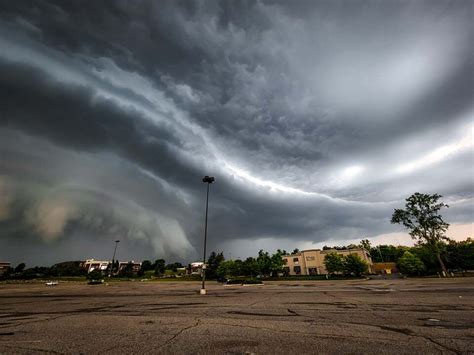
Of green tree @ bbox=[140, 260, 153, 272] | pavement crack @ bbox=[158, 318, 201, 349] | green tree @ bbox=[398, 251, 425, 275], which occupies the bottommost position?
pavement crack @ bbox=[158, 318, 201, 349]

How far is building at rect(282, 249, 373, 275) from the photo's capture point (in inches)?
3447

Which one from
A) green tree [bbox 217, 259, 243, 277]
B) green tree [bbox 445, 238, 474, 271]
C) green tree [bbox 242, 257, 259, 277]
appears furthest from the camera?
green tree [bbox 217, 259, 243, 277]

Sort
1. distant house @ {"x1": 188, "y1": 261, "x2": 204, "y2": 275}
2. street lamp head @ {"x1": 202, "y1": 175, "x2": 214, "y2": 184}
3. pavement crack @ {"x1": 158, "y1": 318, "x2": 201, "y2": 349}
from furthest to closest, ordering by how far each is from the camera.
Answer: distant house @ {"x1": 188, "y1": 261, "x2": 204, "y2": 275} → street lamp head @ {"x1": 202, "y1": 175, "x2": 214, "y2": 184} → pavement crack @ {"x1": 158, "y1": 318, "x2": 201, "y2": 349}

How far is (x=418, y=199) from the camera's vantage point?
5138 centimetres

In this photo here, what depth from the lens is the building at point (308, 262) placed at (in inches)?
3447

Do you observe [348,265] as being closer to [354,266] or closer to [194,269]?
[354,266]

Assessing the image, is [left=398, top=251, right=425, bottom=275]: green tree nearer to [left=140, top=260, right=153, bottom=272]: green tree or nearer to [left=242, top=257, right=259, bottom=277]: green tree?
[left=242, top=257, right=259, bottom=277]: green tree

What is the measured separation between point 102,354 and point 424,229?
63874 millimetres

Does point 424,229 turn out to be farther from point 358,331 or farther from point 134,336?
point 134,336

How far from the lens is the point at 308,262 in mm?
90562

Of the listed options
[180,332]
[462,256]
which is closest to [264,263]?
[462,256]

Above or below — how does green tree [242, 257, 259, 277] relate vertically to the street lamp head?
below

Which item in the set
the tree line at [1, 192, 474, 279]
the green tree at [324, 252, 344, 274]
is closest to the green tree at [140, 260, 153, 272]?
the tree line at [1, 192, 474, 279]

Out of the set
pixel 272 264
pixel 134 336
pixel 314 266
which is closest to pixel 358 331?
pixel 134 336
